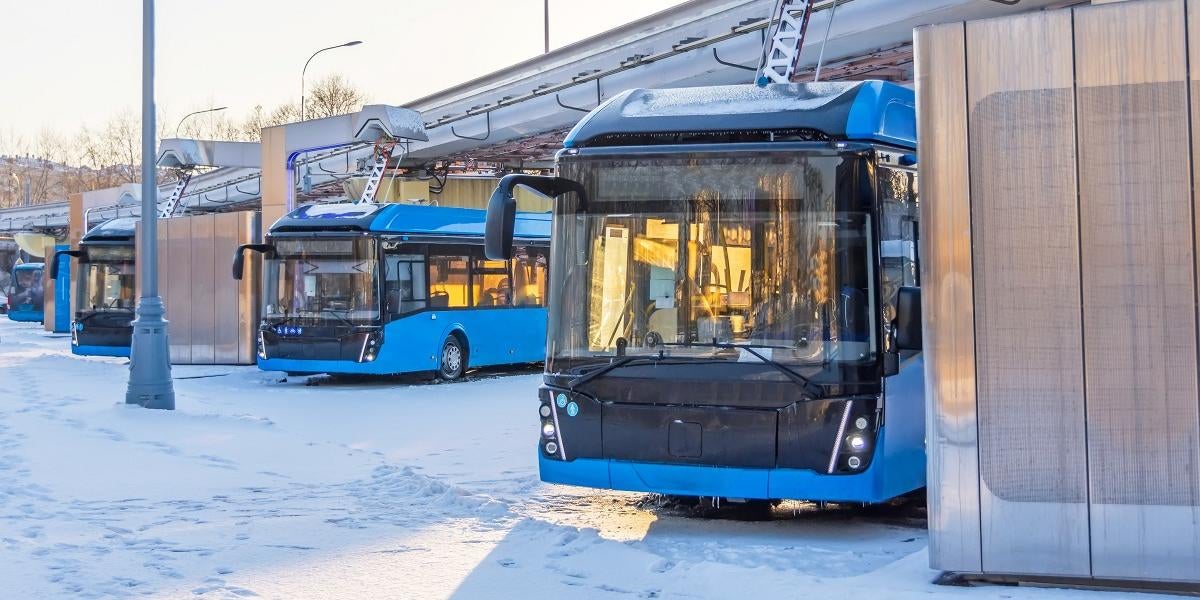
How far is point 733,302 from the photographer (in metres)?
8.93

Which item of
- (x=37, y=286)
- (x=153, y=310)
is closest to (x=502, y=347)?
(x=153, y=310)

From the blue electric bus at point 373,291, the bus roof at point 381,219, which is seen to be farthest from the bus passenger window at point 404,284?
the bus roof at point 381,219

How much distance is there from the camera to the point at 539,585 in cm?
761

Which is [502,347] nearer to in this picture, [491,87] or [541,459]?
[541,459]

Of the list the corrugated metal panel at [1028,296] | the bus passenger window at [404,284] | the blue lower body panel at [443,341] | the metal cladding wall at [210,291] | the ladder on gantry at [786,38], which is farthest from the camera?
the metal cladding wall at [210,291]

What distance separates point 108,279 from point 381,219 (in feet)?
30.5

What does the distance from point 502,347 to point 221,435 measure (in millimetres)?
9778

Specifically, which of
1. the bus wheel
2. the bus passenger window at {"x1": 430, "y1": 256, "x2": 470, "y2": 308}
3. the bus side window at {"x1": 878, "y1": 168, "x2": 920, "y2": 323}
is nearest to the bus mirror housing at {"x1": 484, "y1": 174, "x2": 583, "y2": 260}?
the bus side window at {"x1": 878, "y1": 168, "x2": 920, "y2": 323}

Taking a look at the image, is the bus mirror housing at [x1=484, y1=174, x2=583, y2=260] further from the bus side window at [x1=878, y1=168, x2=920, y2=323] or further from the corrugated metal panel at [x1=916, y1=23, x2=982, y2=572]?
the corrugated metal panel at [x1=916, y1=23, x2=982, y2=572]

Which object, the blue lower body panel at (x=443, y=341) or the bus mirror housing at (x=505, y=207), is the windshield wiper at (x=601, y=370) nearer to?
the bus mirror housing at (x=505, y=207)

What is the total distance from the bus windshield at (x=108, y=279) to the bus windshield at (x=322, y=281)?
734 centimetres

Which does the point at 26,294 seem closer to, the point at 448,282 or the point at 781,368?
the point at 448,282

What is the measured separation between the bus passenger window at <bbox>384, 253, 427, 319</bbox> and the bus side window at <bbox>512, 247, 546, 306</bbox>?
7.54ft

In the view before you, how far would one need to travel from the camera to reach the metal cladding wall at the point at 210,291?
86.1ft
